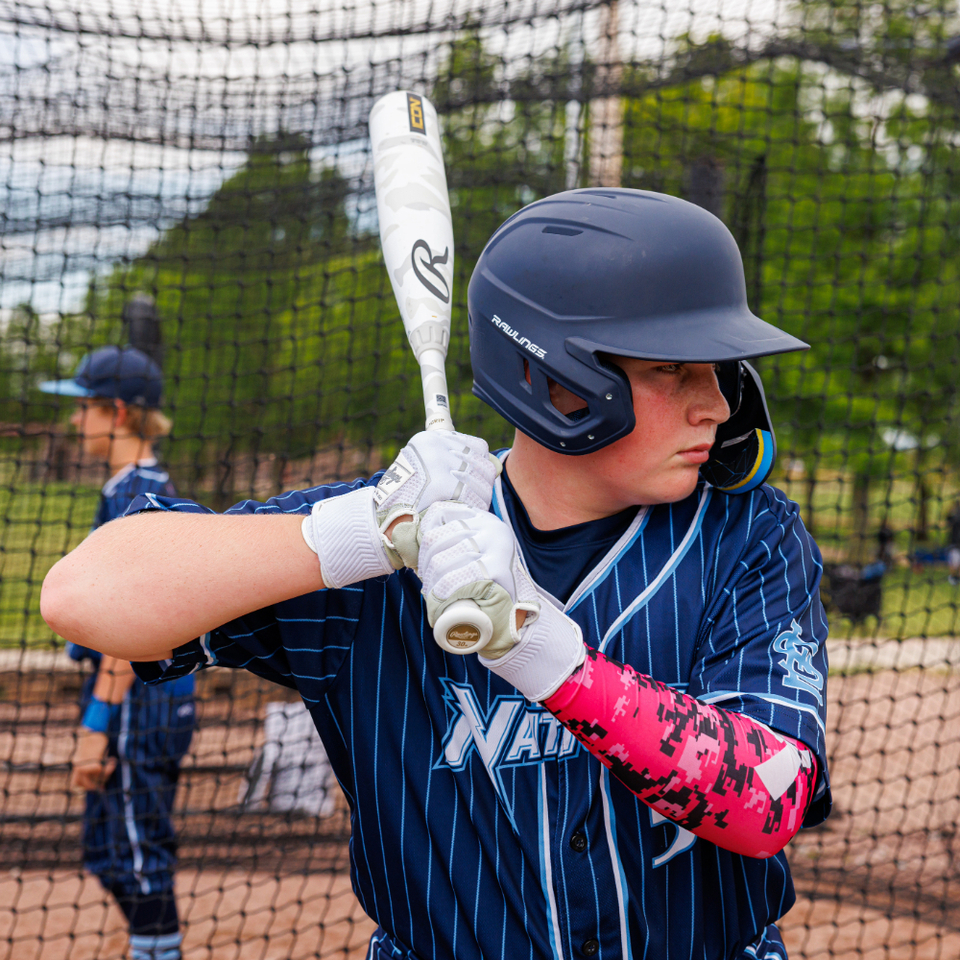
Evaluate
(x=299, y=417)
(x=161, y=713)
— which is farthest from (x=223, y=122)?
(x=299, y=417)

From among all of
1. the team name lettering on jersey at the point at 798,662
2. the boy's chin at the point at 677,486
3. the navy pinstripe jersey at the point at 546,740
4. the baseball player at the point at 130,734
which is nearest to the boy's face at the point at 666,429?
the boy's chin at the point at 677,486

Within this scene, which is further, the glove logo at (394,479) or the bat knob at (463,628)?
the glove logo at (394,479)

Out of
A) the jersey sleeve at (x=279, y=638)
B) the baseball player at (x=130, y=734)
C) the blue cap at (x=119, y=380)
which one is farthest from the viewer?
the blue cap at (x=119, y=380)

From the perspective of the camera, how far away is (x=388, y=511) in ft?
3.40

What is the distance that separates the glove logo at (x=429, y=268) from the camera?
4.73ft

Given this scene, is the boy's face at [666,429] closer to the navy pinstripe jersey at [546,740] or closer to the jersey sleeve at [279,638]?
the navy pinstripe jersey at [546,740]

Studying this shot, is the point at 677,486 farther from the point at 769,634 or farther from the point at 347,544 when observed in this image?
the point at 347,544

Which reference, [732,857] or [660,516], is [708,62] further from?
[732,857]

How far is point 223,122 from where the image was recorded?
3.50 m

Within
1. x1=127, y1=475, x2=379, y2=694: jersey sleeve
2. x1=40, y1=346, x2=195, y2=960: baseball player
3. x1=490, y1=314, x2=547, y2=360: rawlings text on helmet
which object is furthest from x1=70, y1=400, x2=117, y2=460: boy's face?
x1=490, y1=314, x2=547, y2=360: rawlings text on helmet

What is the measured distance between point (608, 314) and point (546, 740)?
54 cm

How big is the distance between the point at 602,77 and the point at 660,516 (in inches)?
113

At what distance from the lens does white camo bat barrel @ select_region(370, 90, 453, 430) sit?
142cm

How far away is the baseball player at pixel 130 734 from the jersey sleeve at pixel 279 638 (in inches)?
61.5
